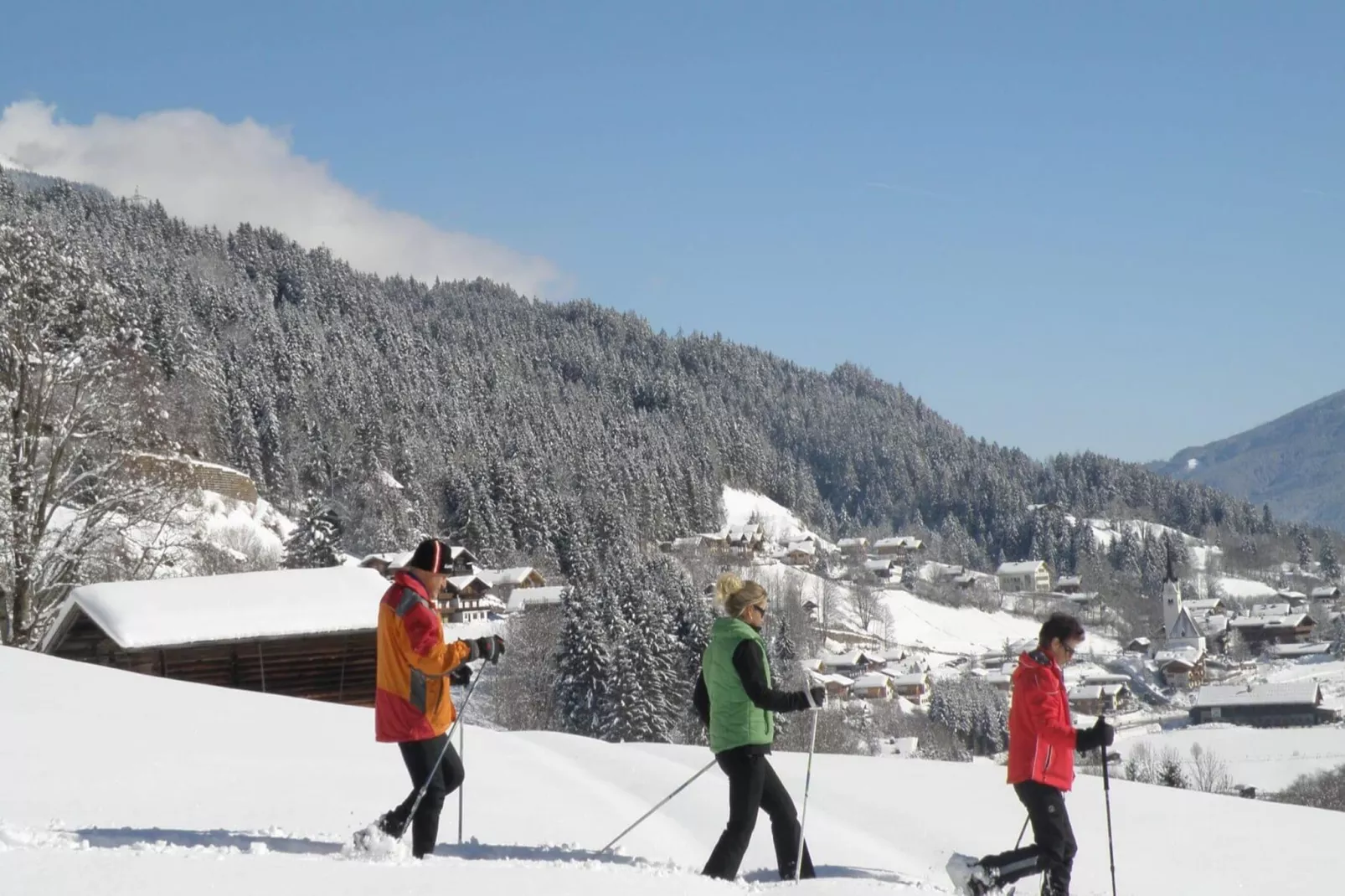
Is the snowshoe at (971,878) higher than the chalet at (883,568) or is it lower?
lower

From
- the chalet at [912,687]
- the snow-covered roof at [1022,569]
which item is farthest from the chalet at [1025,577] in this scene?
the chalet at [912,687]

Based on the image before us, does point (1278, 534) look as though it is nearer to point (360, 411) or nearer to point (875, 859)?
point (360, 411)

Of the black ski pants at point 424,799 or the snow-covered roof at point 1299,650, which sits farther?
the snow-covered roof at point 1299,650

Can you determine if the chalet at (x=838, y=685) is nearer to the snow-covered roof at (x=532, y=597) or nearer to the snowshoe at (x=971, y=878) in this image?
the snow-covered roof at (x=532, y=597)

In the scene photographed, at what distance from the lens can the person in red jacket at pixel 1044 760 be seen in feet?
21.4

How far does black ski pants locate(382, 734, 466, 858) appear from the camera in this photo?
20.4ft

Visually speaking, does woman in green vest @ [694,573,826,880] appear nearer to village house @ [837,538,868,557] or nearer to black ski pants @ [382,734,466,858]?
black ski pants @ [382,734,466,858]

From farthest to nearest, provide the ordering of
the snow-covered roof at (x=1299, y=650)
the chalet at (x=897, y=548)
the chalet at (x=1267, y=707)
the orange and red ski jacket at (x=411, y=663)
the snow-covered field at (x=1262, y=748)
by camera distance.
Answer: the chalet at (x=897, y=548) < the snow-covered roof at (x=1299, y=650) < the chalet at (x=1267, y=707) < the snow-covered field at (x=1262, y=748) < the orange and red ski jacket at (x=411, y=663)

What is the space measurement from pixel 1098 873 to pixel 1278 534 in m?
208

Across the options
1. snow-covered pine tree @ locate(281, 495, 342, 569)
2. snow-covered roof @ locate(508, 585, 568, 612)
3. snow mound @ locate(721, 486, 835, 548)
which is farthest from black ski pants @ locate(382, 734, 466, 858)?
snow mound @ locate(721, 486, 835, 548)

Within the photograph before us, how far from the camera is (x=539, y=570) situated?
95.6 m

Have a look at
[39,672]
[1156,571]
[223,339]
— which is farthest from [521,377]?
[39,672]

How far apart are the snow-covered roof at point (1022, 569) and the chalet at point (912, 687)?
8135 cm

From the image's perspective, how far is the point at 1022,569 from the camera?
165 metres
